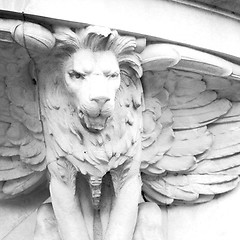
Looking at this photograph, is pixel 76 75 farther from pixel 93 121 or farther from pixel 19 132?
pixel 19 132

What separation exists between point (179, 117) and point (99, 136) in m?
0.34

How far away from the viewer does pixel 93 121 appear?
2.37m

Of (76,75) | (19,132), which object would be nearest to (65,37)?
(76,75)

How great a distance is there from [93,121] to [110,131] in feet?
0.26

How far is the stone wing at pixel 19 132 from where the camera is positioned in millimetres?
2480

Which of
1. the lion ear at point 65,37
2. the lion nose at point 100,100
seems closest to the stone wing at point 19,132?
the lion ear at point 65,37

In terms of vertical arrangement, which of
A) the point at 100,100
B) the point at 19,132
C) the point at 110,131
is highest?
the point at 100,100

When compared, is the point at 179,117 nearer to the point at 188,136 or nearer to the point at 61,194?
the point at 188,136

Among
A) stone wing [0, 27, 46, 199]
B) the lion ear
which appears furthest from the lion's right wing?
the lion ear

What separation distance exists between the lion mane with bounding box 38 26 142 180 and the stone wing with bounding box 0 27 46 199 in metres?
0.04

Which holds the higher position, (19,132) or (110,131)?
(110,131)

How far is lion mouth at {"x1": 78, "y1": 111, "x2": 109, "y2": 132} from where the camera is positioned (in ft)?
7.75

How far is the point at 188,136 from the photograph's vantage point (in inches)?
105

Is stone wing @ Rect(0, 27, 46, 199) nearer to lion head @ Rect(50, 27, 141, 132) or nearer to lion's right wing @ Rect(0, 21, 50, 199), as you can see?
lion's right wing @ Rect(0, 21, 50, 199)
